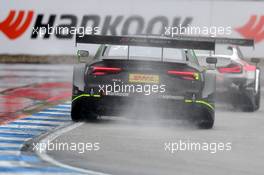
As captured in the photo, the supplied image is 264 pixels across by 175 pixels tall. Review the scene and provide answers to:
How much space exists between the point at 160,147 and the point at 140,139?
855 mm

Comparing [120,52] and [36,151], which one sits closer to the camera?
[36,151]

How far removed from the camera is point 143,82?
A: 13078 mm

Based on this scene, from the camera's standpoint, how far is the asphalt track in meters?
9.53

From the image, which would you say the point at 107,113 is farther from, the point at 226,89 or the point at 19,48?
the point at 19,48

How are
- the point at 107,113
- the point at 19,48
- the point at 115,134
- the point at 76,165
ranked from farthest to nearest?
the point at 19,48
the point at 107,113
the point at 115,134
the point at 76,165

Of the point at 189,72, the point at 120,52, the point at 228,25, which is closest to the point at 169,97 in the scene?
the point at 189,72

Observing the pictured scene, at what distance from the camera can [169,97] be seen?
13.2m

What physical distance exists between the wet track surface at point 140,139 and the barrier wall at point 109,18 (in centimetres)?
1164

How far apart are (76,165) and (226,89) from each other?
25.8 ft
